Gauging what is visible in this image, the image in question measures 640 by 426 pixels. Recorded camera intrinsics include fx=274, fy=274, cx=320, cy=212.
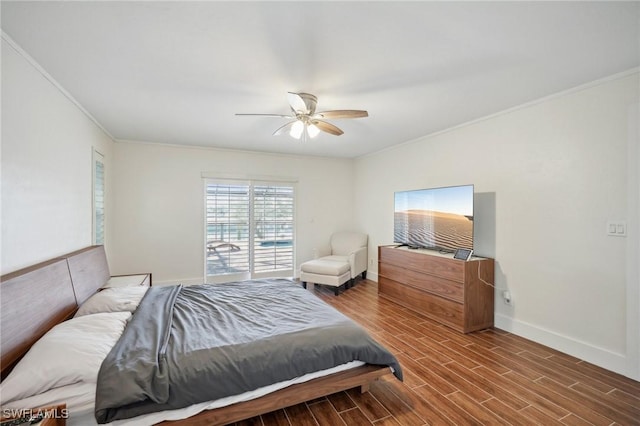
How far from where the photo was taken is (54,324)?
6.35 ft

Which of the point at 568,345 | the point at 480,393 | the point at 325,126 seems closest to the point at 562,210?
the point at 568,345

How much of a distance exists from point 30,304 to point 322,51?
2.52 meters

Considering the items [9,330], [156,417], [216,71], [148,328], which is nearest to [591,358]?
[156,417]

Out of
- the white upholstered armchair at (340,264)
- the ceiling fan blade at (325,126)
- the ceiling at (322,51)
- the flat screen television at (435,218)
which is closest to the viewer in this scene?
the ceiling at (322,51)

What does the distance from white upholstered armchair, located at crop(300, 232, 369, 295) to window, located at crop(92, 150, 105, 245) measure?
2.86 meters

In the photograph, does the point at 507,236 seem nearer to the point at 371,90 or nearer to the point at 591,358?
the point at 591,358

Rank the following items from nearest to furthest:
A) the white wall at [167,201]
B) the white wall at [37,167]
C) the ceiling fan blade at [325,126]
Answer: the white wall at [37,167] < the ceiling fan blade at [325,126] < the white wall at [167,201]

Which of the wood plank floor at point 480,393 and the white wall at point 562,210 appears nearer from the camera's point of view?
the wood plank floor at point 480,393

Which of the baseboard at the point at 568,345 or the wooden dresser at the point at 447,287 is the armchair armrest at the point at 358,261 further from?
the baseboard at the point at 568,345

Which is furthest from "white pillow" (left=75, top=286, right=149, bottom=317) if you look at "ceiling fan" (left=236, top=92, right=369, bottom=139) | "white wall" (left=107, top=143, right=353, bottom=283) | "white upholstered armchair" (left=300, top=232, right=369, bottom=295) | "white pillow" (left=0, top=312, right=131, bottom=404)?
"white upholstered armchair" (left=300, top=232, right=369, bottom=295)

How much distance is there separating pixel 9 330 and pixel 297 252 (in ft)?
13.5

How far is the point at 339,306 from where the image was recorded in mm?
3904

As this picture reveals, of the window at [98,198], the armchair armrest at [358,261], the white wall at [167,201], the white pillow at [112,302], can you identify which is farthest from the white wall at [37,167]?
the armchair armrest at [358,261]

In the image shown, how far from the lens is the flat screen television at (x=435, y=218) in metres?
3.26
